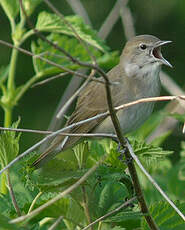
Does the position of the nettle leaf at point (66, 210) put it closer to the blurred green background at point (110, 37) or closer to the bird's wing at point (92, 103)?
the bird's wing at point (92, 103)

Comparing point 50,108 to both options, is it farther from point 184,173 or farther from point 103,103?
point 184,173

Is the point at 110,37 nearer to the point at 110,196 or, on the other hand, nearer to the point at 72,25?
the point at 72,25

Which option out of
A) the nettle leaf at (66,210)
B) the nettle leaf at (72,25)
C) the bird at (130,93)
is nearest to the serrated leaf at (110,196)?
the nettle leaf at (66,210)

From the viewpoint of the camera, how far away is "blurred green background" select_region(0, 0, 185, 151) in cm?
576

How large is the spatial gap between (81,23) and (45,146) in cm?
67

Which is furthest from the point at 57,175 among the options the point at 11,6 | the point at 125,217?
the point at 11,6

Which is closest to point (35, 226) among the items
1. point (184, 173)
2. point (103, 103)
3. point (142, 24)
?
point (184, 173)

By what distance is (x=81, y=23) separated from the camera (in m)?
2.96

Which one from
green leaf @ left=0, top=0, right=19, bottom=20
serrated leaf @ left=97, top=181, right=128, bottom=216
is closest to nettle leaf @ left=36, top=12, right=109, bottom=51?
green leaf @ left=0, top=0, right=19, bottom=20

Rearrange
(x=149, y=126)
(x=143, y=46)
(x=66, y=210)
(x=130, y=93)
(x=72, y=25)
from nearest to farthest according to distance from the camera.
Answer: (x=66, y=210) → (x=72, y=25) → (x=149, y=126) → (x=130, y=93) → (x=143, y=46)

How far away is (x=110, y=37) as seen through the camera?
20.5ft

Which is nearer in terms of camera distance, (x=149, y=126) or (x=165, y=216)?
(x=165, y=216)

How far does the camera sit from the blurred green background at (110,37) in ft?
18.9

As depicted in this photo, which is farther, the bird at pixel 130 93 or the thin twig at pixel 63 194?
the bird at pixel 130 93
